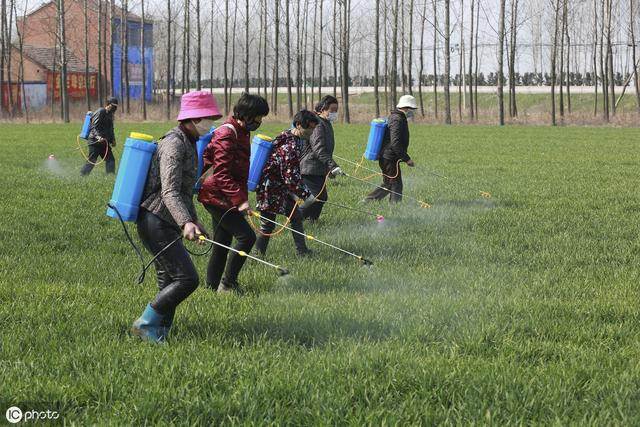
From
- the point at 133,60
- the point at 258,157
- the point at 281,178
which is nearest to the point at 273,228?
the point at 281,178

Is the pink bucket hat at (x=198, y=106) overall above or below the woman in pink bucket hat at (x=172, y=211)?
above

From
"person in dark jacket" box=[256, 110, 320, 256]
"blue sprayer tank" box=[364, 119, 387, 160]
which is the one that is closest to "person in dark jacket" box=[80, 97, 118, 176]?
"blue sprayer tank" box=[364, 119, 387, 160]

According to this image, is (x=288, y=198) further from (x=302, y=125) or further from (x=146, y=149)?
(x=146, y=149)

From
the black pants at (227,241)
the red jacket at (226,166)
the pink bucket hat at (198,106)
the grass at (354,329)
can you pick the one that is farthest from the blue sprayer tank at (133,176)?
the black pants at (227,241)

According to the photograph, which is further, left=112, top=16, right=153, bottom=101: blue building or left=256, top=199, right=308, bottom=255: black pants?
left=112, top=16, right=153, bottom=101: blue building

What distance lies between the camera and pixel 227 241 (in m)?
6.58

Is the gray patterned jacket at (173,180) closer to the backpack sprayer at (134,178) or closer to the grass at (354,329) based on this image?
the backpack sprayer at (134,178)

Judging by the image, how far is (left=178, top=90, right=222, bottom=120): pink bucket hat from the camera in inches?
197

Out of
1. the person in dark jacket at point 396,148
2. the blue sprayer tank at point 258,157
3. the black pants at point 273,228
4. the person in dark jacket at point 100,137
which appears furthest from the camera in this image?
the person in dark jacket at point 100,137

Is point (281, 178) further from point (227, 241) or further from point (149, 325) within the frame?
point (149, 325)

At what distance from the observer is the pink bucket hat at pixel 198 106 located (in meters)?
5.02

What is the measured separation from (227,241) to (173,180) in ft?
5.85

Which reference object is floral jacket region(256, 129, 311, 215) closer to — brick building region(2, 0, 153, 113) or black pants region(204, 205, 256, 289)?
black pants region(204, 205, 256, 289)

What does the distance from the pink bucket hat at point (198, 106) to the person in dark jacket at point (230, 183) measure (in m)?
0.81
